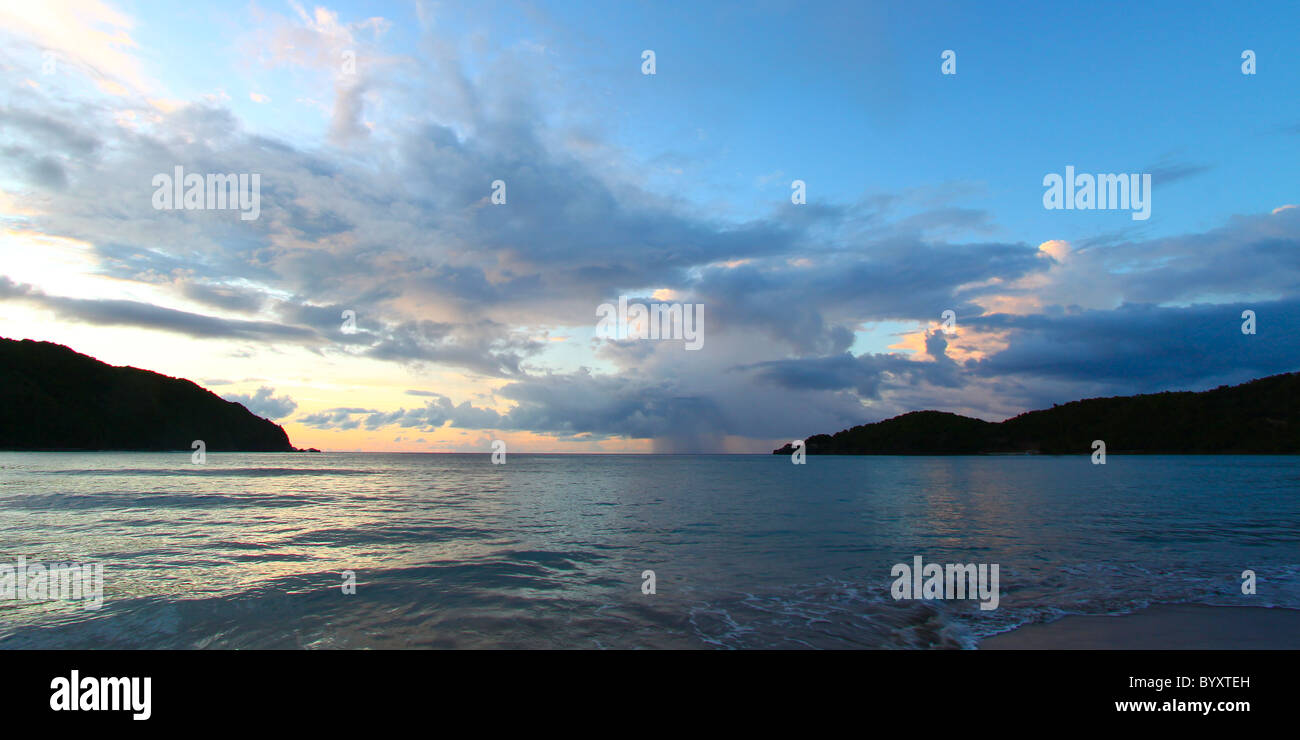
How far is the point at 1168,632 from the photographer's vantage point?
1166 centimetres

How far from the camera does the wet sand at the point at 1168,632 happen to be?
35.3ft

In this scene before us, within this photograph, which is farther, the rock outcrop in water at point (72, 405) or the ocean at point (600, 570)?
the rock outcrop in water at point (72, 405)

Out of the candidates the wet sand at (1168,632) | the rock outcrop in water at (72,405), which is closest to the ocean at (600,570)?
the wet sand at (1168,632)

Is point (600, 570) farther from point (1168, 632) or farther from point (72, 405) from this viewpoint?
point (72, 405)

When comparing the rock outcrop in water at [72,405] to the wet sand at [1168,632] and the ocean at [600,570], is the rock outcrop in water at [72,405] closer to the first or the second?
the ocean at [600,570]

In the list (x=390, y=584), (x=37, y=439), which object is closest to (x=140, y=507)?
(x=390, y=584)

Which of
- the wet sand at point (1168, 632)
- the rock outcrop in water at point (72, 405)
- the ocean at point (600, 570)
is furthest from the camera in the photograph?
the rock outcrop in water at point (72, 405)

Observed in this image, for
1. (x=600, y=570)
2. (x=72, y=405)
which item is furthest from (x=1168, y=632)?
(x=72, y=405)

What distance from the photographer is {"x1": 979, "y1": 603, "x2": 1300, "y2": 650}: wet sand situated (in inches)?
424

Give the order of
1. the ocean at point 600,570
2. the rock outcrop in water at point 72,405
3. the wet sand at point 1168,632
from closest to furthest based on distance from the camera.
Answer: the wet sand at point 1168,632
the ocean at point 600,570
the rock outcrop in water at point 72,405

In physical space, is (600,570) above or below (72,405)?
below

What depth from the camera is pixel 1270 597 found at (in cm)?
1458
